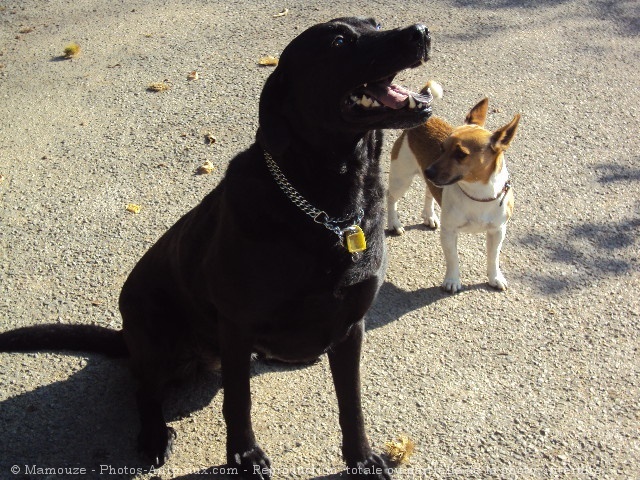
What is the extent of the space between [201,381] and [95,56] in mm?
4252

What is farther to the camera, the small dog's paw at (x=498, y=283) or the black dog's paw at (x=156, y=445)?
the small dog's paw at (x=498, y=283)

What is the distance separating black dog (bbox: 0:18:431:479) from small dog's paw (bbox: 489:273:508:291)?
4.87ft

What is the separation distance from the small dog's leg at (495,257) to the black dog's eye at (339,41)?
6.53 ft

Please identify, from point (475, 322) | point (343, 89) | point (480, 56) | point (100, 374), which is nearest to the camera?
point (343, 89)

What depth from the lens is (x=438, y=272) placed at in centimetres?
448

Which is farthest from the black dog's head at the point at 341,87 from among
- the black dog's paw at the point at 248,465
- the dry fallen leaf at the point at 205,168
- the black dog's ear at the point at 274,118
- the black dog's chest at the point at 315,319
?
the dry fallen leaf at the point at 205,168

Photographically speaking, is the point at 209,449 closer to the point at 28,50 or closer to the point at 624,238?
the point at 624,238

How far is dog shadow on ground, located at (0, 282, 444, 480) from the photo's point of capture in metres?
3.19

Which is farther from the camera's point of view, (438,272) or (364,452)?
(438,272)

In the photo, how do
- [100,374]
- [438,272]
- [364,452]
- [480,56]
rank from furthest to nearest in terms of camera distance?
1. [480,56]
2. [438,272]
3. [100,374]
4. [364,452]

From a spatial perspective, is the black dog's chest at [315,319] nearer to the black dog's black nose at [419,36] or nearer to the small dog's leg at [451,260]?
the black dog's black nose at [419,36]

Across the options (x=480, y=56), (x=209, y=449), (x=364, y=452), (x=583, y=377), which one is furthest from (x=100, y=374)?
(x=480, y=56)

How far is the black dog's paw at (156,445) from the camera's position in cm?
319

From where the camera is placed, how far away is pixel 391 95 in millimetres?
2613
